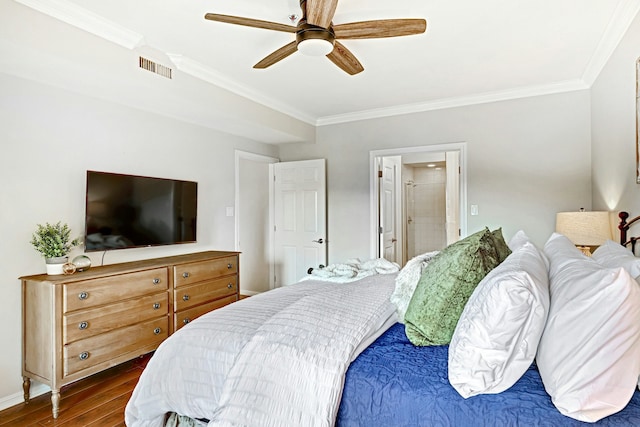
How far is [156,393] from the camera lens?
1.64 meters

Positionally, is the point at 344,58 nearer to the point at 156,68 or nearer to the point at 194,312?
the point at 156,68

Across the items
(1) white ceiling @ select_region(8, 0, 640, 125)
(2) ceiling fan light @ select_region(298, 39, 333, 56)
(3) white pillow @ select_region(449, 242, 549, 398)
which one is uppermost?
(1) white ceiling @ select_region(8, 0, 640, 125)

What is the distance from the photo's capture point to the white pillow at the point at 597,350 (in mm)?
941

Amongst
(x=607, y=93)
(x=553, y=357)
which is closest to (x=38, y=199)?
(x=553, y=357)

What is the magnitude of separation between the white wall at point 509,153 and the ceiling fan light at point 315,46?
2466 millimetres

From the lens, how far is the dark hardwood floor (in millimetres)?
2203

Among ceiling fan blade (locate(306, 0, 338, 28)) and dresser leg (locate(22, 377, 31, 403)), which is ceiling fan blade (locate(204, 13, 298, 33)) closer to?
ceiling fan blade (locate(306, 0, 338, 28))

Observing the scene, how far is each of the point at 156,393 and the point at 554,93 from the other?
14.1 ft

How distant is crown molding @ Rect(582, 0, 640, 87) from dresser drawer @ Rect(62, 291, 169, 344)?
3.89 meters

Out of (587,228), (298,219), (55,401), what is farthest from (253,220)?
(587,228)

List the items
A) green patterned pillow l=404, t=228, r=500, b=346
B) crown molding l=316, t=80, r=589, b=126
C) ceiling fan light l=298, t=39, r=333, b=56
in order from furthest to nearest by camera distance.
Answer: crown molding l=316, t=80, r=589, b=126
ceiling fan light l=298, t=39, r=333, b=56
green patterned pillow l=404, t=228, r=500, b=346

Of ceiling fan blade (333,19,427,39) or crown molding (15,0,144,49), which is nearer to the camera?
ceiling fan blade (333,19,427,39)

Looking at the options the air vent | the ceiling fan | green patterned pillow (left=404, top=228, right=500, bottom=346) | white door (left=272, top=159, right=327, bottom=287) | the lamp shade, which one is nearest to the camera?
green patterned pillow (left=404, top=228, right=500, bottom=346)

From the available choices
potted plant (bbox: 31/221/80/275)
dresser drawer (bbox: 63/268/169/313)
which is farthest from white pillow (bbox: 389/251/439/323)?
potted plant (bbox: 31/221/80/275)
